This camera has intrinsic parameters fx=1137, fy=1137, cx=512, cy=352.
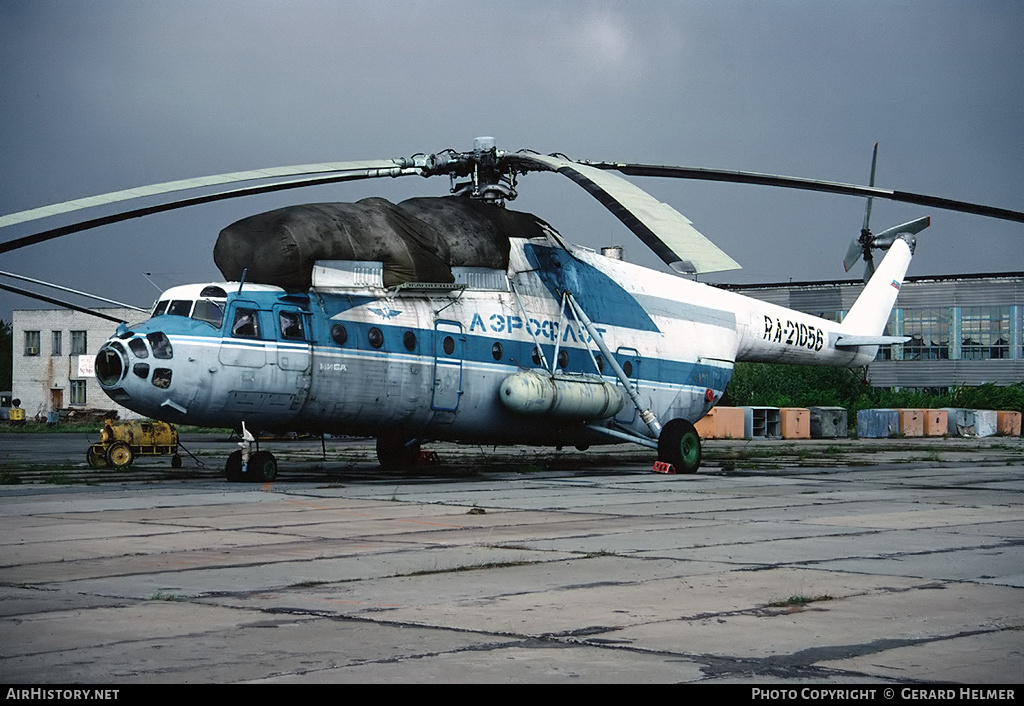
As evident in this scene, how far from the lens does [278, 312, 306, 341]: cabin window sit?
686 inches

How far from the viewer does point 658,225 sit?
1625cm

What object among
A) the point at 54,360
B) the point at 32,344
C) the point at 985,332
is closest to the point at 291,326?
the point at 985,332

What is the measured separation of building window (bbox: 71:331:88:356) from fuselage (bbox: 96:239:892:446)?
226 feet

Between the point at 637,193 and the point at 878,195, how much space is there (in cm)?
436

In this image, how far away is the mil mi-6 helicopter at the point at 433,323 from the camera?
1664 centimetres

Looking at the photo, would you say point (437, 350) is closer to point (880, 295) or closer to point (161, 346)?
point (161, 346)

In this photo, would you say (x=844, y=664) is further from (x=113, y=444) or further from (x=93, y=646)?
(x=113, y=444)

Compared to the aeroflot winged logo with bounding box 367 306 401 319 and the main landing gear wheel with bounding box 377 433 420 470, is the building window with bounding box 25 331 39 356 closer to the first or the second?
the main landing gear wheel with bounding box 377 433 420 470

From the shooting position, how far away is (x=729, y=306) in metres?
25.5

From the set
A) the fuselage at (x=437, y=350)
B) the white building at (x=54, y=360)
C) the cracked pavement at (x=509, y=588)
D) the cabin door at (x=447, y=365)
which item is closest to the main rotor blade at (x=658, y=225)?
the cracked pavement at (x=509, y=588)

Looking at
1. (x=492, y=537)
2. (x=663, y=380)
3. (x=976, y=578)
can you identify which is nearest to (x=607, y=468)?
(x=663, y=380)

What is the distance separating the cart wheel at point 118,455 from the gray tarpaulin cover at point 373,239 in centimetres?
728

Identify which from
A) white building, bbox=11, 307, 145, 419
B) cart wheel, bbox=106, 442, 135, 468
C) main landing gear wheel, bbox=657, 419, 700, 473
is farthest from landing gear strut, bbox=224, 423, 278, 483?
white building, bbox=11, 307, 145, 419

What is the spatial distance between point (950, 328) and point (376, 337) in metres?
59.9
